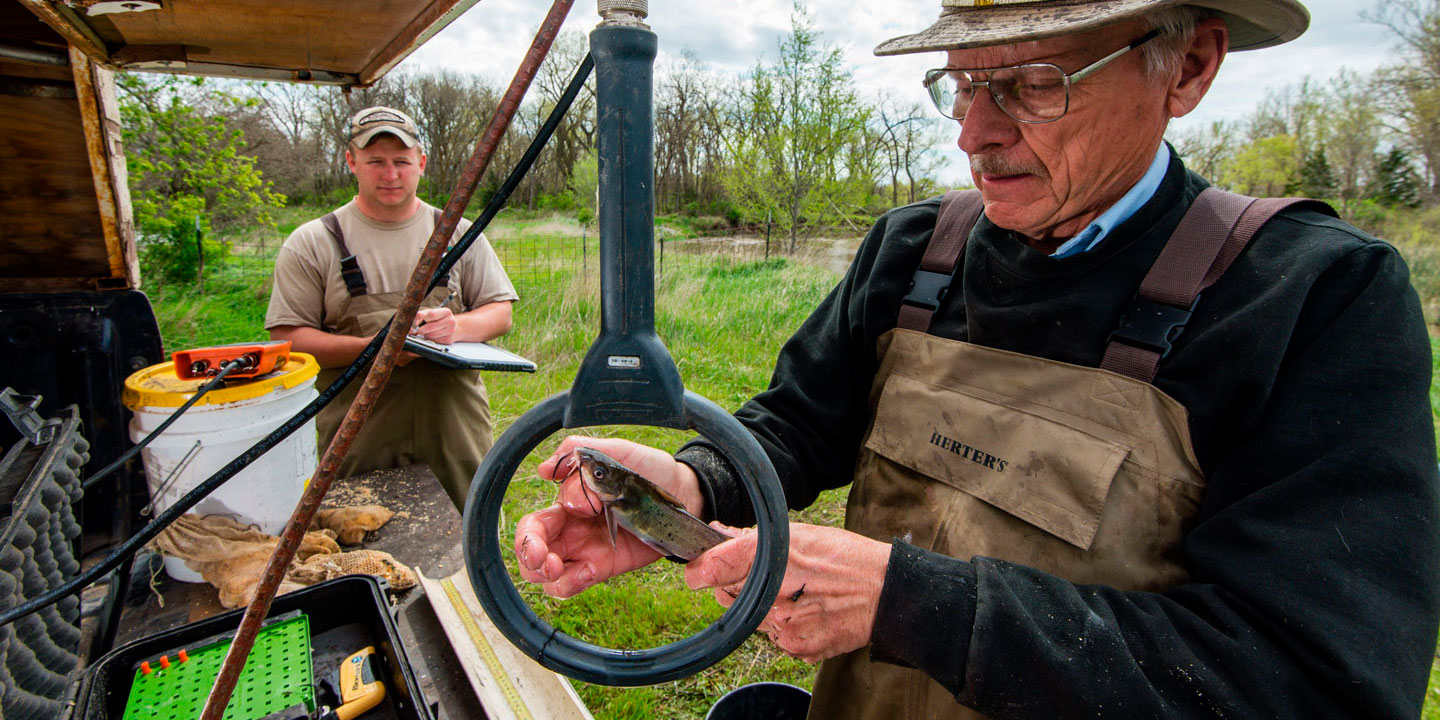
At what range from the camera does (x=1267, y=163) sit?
32.9 meters

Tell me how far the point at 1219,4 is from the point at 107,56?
248 centimetres

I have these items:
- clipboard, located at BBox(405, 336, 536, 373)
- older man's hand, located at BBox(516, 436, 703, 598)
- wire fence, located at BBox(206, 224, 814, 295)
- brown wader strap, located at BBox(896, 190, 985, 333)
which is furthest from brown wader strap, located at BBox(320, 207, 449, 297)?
wire fence, located at BBox(206, 224, 814, 295)

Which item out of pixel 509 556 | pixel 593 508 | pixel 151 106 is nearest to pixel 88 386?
pixel 593 508

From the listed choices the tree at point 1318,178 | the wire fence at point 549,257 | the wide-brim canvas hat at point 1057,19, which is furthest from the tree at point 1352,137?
the wide-brim canvas hat at point 1057,19

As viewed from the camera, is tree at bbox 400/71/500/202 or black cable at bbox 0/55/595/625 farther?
tree at bbox 400/71/500/202

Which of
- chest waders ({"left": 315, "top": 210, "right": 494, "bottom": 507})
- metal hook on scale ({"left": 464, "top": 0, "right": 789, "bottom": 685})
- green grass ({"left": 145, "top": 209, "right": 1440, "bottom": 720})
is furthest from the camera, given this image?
chest waders ({"left": 315, "top": 210, "right": 494, "bottom": 507})

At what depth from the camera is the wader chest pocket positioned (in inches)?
53.1

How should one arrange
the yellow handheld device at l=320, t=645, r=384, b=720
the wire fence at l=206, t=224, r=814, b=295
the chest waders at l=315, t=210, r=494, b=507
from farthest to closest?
the wire fence at l=206, t=224, r=814, b=295 → the chest waders at l=315, t=210, r=494, b=507 → the yellow handheld device at l=320, t=645, r=384, b=720

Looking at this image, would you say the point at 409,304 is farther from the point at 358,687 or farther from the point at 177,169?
the point at 177,169

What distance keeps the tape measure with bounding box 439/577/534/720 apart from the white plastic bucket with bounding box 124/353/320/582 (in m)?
0.63

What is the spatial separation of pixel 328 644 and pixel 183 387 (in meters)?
0.95

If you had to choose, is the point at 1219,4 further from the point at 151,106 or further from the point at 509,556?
the point at 151,106

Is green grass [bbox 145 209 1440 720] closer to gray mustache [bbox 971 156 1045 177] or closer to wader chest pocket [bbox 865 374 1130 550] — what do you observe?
wader chest pocket [bbox 865 374 1130 550]

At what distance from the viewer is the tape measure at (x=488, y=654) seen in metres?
1.75
